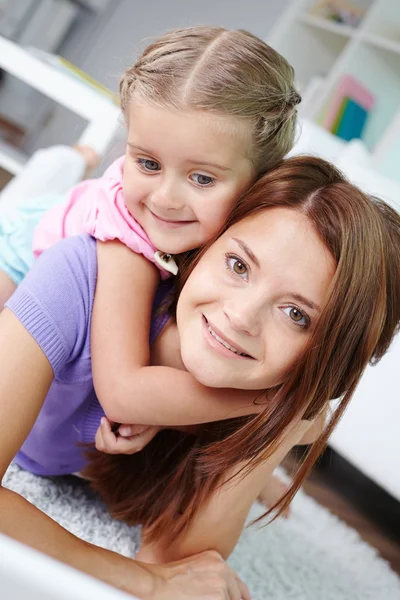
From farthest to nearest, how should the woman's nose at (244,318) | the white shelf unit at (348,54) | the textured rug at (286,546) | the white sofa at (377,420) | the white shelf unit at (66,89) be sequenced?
1. the white shelf unit at (348,54)
2. the white shelf unit at (66,89)
3. the white sofa at (377,420)
4. the textured rug at (286,546)
5. the woman's nose at (244,318)

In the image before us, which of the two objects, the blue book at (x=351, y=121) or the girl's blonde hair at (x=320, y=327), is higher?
the blue book at (x=351, y=121)

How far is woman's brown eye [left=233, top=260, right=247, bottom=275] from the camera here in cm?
86

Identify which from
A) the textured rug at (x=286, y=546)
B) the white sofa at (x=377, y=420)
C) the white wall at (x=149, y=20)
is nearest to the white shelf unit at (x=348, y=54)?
the white wall at (x=149, y=20)

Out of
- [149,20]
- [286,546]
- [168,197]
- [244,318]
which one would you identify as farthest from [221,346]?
[149,20]

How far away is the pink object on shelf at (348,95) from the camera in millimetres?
3512

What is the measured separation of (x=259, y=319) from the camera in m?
0.82

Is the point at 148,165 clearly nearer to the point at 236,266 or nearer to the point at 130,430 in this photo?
the point at 236,266

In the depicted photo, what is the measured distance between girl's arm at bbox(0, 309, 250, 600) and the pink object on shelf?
2.90 m

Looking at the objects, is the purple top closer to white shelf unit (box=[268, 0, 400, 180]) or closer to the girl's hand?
the girl's hand

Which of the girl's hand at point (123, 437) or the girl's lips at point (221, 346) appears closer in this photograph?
the girl's lips at point (221, 346)

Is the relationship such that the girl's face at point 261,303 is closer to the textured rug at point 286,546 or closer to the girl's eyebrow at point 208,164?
the girl's eyebrow at point 208,164

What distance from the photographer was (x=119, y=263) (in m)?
0.96

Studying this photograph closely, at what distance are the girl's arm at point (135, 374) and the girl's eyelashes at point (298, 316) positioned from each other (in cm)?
13

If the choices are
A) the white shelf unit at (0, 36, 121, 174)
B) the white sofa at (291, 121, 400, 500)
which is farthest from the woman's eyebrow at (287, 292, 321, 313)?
the white shelf unit at (0, 36, 121, 174)
